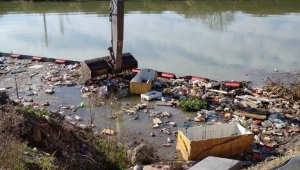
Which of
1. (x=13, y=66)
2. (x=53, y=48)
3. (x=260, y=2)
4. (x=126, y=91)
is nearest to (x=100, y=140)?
(x=126, y=91)

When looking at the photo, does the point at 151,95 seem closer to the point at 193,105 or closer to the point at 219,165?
the point at 193,105

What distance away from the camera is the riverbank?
7137 mm

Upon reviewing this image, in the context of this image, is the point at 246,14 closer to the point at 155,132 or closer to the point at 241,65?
the point at 241,65

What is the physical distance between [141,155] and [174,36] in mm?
10893

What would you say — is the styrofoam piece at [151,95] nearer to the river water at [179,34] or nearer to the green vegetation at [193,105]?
the green vegetation at [193,105]

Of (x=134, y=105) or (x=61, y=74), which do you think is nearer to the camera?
(x=134, y=105)

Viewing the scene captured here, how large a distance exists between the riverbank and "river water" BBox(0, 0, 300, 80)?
2.04m

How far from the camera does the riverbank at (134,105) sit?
7137mm

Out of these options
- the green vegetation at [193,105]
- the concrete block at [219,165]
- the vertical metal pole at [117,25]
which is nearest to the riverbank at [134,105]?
the green vegetation at [193,105]

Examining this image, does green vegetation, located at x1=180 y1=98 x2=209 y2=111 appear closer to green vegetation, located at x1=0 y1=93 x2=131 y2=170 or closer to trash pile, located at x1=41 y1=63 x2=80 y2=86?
green vegetation, located at x1=0 y1=93 x2=131 y2=170

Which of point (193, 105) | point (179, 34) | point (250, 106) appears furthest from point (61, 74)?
point (179, 34)

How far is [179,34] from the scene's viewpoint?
1644cm

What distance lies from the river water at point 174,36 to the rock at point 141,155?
644 mm

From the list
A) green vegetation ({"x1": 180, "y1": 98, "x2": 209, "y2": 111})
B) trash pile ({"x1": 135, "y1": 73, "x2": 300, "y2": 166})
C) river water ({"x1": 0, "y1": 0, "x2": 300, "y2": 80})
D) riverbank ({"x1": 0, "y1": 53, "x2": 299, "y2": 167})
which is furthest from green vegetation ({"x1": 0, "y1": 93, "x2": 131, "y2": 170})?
river water ({"x1": 0, "y1": 0, "x2": 300, "y2": 80})
